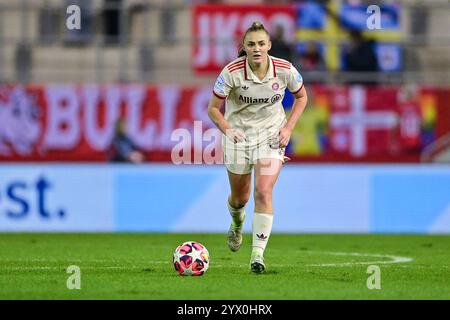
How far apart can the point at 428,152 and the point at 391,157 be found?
37.7 inches

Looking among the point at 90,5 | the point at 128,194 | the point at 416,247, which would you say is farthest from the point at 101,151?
the point at 416,247

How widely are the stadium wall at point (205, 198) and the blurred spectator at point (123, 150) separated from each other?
1.60 meters

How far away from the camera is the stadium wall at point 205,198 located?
18375 mm

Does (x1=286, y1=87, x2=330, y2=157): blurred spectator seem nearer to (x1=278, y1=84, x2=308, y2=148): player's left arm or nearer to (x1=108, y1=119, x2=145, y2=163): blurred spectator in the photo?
(x1=108, y1=119, x2=145, y2=163): blurred spectator

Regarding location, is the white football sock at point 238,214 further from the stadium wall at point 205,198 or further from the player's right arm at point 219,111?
the stadium wall at point 205,198

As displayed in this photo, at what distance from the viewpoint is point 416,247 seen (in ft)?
49.7

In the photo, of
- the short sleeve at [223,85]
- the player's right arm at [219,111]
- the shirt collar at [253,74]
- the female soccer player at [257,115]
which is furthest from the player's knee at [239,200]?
the shirt collar at [253,74]

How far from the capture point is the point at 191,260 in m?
10.6

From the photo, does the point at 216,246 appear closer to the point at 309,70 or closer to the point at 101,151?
the point at 101,151

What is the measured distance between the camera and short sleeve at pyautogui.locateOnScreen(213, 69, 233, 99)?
1112 cm

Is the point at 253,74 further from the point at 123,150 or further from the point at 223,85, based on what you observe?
the point at 123,150

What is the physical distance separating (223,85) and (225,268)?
1819mm

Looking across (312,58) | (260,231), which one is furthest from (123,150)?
(260,231)

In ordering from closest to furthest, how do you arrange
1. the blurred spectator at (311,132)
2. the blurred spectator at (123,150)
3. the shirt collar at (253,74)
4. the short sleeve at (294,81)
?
the shirt collar at (253,74)
the short sleeve at (294,81)
the blurred spectator at (123,150)
the blurred spectator at (311,132)
